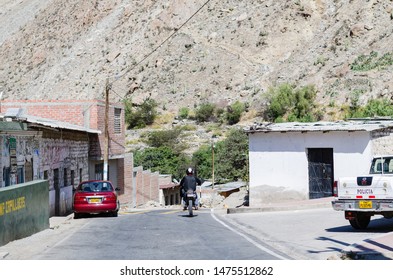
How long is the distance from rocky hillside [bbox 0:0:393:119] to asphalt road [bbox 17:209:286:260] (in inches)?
2031

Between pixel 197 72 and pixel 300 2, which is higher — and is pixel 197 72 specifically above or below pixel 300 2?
below

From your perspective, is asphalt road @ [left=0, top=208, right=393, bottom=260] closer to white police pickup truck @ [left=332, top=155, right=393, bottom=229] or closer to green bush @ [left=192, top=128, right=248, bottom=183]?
white police pickup truck @ [left=332, top=155, right=393, bottom=229]

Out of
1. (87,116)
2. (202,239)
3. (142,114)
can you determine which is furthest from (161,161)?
(202,239)

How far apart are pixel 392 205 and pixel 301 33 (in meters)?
72.9

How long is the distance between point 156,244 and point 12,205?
332 cm

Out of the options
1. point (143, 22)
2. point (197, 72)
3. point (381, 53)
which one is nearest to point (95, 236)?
point (381, 53)

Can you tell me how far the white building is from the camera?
2933 cm

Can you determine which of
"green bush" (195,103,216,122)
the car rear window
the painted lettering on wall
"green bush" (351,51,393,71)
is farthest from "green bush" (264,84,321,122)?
the painted lettering on wall

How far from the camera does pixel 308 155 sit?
100ft

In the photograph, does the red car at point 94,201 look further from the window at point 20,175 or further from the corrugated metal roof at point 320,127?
the corrugated metal roof at point 320,127
